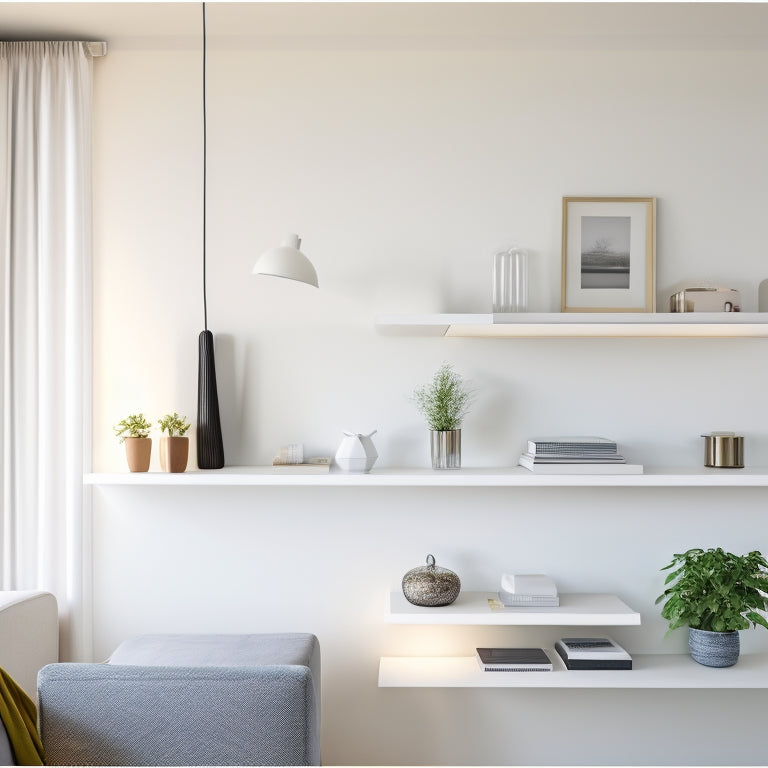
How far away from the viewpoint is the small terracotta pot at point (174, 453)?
2328 millimetres

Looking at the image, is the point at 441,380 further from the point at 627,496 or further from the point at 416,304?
the point at 627,496

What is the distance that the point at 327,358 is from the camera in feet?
8.28

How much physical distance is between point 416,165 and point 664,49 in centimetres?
93

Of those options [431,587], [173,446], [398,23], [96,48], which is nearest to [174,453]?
[173,446]

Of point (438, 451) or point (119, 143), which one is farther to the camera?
point (119, 143)

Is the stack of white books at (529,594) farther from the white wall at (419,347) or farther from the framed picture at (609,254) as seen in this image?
the framed picture at (609,254)

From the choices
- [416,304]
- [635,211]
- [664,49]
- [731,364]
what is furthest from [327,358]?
[664,49]

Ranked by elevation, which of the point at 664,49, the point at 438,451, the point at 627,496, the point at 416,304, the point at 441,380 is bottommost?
the point at 627,496

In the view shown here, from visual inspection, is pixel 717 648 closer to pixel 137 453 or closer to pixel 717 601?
pixel 717 601

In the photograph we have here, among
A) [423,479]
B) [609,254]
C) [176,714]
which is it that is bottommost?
[176,714]

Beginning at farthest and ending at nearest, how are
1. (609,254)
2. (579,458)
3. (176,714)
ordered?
(609,254)
(579,458)
(176,714)

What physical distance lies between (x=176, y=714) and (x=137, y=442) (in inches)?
38.0

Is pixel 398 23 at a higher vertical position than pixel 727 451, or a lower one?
higher

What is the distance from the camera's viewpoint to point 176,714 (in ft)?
5.25
